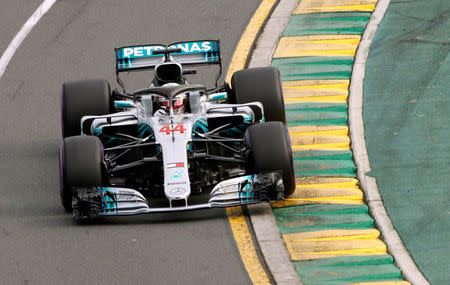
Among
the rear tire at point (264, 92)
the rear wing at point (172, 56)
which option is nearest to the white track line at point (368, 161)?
the rear tire at point (264, 92)

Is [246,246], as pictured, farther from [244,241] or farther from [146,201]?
[146,201]

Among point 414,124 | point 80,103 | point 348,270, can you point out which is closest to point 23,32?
point 80,103

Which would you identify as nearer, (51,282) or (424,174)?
(51,282)

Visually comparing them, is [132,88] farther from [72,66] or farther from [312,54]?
[312,54]

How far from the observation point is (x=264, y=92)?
14953mm

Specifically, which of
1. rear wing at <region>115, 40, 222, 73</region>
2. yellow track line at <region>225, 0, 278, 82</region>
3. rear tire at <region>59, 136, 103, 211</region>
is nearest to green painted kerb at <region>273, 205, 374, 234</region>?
rear tire at <region>59, 136, 103, 211</region>

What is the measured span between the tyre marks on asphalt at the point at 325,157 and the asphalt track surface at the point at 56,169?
78 cm

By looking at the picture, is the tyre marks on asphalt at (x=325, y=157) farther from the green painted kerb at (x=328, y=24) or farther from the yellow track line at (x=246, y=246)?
the yellow track line at (x=246, y=246)

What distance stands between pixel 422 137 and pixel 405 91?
5.24 ft

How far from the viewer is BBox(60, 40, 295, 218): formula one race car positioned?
43.8ft

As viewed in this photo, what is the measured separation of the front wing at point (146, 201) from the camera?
13305 mm

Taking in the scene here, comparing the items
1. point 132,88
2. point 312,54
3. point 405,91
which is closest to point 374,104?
point 405,91

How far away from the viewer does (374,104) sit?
16406 millimetres

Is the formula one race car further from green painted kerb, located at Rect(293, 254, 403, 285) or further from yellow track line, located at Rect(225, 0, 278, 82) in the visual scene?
yellow track line, located at Rect(225, 0, 278, 82)
